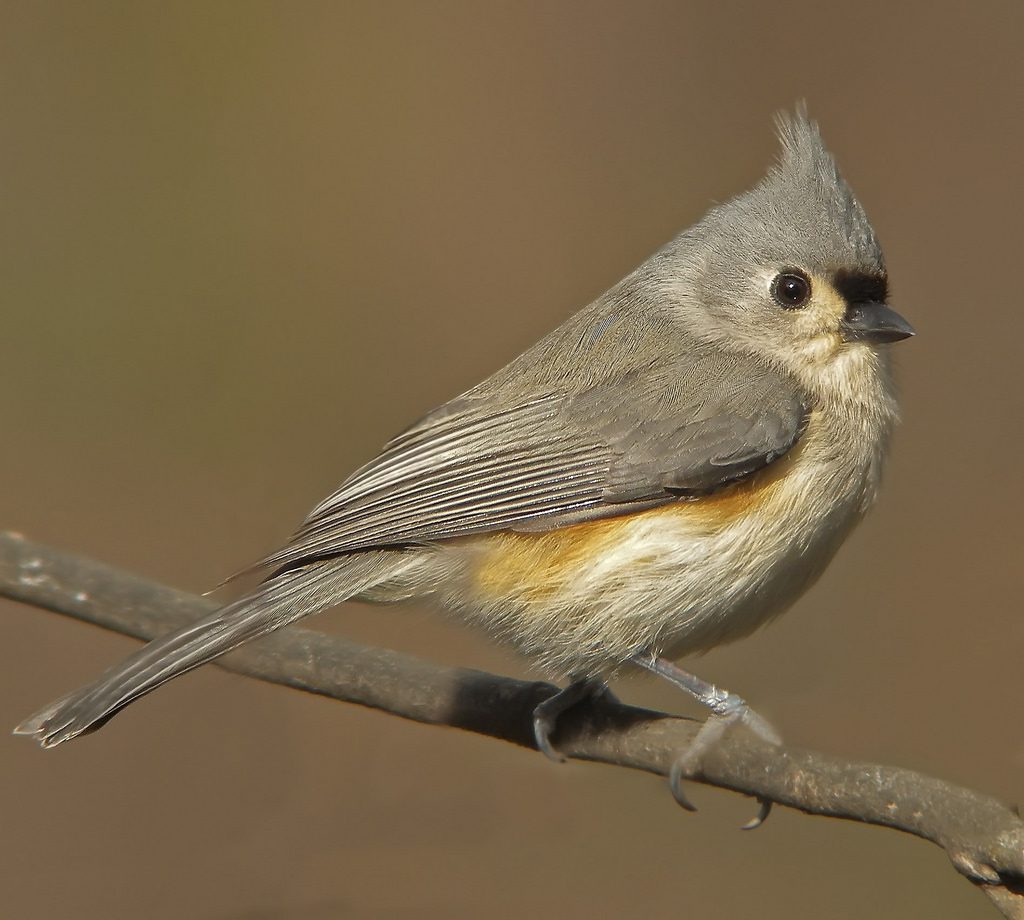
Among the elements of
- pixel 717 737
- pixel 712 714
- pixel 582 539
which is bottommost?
pixel 712 714

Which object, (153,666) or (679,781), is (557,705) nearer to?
(679,781)

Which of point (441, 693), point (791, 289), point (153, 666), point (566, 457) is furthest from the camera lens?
point (791, 289)

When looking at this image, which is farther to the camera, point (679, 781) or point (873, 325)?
point (873, 325)

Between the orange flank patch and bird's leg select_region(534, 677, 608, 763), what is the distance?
12.5 inches

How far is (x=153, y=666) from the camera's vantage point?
281cm

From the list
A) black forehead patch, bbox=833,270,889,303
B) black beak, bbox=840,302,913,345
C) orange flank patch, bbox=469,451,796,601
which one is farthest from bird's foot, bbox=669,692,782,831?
black forehead patch, bbox=833,270,889,303

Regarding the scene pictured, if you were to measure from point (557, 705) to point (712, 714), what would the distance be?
0.40m

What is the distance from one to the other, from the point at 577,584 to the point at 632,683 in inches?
20.4

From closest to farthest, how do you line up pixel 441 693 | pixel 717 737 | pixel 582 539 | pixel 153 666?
pixel 717 737 → pixel 153 666 → pixel 441 693 → pixel 582 539

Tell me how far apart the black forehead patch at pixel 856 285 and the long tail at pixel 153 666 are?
1636mm

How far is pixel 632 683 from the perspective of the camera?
3504 mm

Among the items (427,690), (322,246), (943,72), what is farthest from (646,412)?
(943,72)

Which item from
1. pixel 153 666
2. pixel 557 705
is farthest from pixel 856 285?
pixel 153 666

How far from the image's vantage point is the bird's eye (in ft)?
11.3
